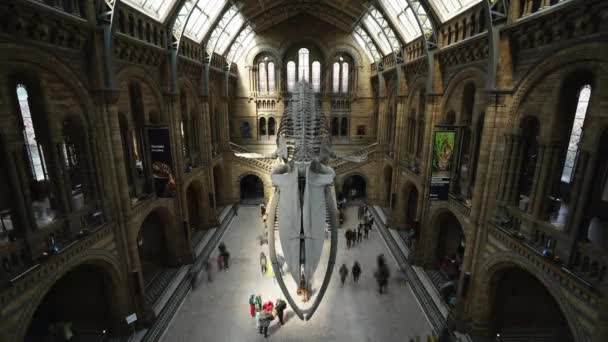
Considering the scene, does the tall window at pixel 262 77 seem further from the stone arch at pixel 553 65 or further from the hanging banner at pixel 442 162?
the stone arch at pixel 553 65

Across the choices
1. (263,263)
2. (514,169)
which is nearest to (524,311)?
(514,169)

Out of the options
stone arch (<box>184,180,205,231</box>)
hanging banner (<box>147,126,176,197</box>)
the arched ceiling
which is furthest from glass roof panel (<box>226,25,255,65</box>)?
hanging banner (<box>147,126,176,197</box>)

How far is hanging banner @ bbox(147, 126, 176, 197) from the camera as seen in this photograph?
11.4 meters

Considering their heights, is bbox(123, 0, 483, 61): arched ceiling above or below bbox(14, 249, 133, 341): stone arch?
above

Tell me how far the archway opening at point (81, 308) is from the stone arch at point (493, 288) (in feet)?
40.1

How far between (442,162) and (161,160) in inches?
422

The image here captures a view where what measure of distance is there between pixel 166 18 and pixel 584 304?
16.3 meters

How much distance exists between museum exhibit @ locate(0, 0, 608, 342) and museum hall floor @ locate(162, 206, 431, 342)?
0.27ft

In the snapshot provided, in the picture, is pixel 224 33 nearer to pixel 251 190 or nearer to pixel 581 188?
pixel 251 190

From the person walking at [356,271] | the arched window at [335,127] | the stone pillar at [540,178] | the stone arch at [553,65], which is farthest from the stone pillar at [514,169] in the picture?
the arched window at [335,127]

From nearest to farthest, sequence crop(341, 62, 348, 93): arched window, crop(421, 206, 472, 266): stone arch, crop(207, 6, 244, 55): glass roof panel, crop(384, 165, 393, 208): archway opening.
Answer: crop(421, 206, 472, 266): stone arch, crop(207, 6, 244, 55): glass roof panel, crop(384, 165, 393, 208): archway opening, crop(341, 62, 348, 93): arched window

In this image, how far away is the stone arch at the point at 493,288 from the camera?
6805 mm

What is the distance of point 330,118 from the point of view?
26203 millimetres

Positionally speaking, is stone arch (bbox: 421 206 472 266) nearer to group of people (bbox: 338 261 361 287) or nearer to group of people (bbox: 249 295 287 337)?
group of people (bbox: 338 261 361 287)
